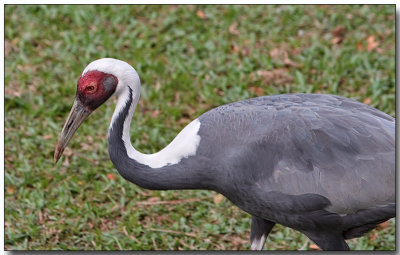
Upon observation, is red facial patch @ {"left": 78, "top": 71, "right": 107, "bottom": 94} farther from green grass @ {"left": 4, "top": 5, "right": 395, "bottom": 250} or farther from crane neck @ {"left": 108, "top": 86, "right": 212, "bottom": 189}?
green grass @ {"left": 4, "top": 5, "right": 395, "bottom": 250}

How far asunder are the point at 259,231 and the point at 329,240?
49 cm

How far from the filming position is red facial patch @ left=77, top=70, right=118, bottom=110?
3.68 m

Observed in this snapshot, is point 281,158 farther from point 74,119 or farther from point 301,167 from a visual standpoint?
point 74,119

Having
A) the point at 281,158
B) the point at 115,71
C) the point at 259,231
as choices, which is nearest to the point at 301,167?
the point at 281,158

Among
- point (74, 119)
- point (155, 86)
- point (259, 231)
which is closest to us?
point (74, 119)

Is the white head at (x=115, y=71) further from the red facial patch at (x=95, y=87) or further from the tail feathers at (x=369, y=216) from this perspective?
the tail feathers at (x=369, y=216)

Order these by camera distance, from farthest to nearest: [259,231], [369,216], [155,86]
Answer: [155,86] < [259,231] < [369,216]

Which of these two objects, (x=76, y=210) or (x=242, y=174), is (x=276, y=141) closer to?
(x=242, y=174)

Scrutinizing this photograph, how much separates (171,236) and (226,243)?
1.11ft

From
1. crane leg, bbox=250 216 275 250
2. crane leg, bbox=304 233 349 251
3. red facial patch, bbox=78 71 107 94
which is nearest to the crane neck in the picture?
red facial patch, bbox=78 71 107 94

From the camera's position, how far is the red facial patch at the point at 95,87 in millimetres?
3682

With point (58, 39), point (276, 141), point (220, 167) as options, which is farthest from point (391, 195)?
point (58, 39)

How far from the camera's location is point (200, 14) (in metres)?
6.18

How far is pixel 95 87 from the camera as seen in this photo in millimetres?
3701
